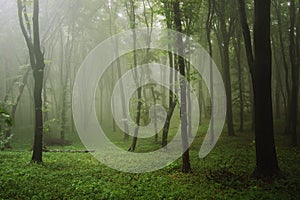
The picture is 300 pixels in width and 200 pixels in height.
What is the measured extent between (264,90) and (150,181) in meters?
5.06

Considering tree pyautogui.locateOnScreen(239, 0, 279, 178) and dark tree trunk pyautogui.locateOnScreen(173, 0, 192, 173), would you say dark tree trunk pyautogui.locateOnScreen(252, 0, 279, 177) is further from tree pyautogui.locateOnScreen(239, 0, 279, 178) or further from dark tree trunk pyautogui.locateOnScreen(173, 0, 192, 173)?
dark tree trunk pyautogui.locateOnScreen(173, 0, 192, 173)

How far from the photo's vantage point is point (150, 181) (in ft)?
32.8

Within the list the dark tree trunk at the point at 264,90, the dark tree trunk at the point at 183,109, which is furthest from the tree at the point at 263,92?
the dark tree trunk at the point at 183,109

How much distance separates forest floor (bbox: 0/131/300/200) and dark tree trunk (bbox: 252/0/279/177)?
58cm

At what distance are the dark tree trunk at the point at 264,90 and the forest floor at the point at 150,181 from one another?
579 mm

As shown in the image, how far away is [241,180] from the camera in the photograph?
30.8ft

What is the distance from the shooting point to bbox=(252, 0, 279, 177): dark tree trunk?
9242 millimetres

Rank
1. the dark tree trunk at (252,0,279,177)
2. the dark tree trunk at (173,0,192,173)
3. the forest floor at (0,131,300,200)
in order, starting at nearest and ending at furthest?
1. the forest floor at (0,131,300,200)
2. the dark tree trunk at (252,0,279,177)
3. the dark tree trunk at (173,0,192,173)

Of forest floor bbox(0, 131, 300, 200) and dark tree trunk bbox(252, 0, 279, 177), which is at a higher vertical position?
dark tree trunk bbox(252, 0, 279, 177)

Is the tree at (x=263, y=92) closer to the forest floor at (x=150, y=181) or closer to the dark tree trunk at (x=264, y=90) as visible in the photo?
the dark tree trunk at (x=264, y=90)

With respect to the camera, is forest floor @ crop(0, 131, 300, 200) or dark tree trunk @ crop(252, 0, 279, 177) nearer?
forest floor @ crop(0, 131, 300, 200)

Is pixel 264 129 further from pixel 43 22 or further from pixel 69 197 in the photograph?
pixel 43 22

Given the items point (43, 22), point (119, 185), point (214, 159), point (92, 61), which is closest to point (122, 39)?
point (92, 61)

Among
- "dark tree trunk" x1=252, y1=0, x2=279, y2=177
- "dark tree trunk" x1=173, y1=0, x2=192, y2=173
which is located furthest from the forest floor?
"dark tree trunk" x1=252, y1=0, x2=279, y2=177
